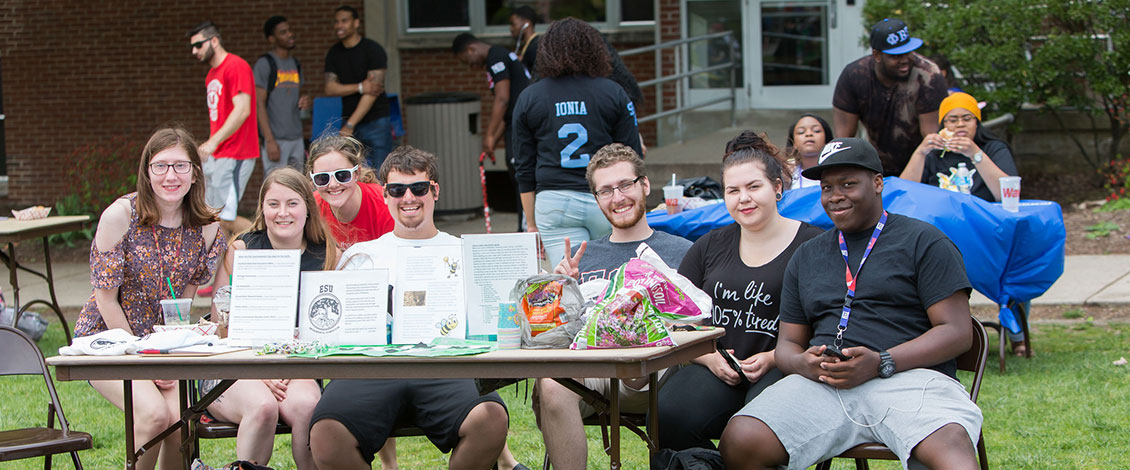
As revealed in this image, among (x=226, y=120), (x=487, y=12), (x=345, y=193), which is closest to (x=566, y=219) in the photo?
(x=345, y=193)

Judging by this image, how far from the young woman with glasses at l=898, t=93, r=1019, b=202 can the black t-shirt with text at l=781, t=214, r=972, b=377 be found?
2388mm

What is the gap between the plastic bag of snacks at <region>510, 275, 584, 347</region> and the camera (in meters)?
3.63

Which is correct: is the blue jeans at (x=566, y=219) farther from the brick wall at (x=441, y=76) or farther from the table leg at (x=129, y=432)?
the brick wall at (x=441, y=76)

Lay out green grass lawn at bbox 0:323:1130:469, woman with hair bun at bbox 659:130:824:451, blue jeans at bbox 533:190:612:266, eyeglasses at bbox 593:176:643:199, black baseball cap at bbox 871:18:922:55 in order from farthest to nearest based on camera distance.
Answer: black baseball cap at bbox 871:18:922:55 < blue jeans at bbox 533:190:612:266 < green grass lawn at bbox 0:323:1130:469 < eyeglasses at bbox 593:176:643:199 < woman with hair bun at bbox 659:130:824:451

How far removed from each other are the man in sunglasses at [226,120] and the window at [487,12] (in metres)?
4.73

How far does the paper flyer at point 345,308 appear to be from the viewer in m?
3.78

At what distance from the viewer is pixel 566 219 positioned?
6199 millimetres

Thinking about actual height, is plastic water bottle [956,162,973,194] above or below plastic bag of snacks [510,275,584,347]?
above

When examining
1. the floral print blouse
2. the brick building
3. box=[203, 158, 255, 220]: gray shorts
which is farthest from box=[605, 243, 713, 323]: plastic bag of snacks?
the brick building

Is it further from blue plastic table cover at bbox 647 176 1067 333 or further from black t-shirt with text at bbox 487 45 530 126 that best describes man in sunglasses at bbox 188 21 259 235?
blue plastic table cover at bbox 647 176 1067 333

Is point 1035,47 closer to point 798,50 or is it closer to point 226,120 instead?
point 798,50

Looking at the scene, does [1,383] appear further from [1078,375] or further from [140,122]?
[140,122]

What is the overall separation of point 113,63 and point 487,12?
4.44 m

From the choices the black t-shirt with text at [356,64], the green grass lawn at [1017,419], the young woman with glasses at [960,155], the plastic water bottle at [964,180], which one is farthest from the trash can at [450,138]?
the plastic water bottle at [964,180]
